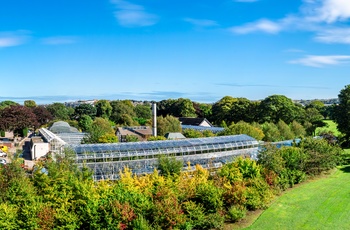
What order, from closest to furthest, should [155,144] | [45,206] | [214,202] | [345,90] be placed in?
[45,206] → [214,202] → [155,144] → [345,90]

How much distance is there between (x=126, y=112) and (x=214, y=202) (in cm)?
8227

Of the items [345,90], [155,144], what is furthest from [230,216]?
[345,90]

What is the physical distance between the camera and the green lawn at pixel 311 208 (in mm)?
20594

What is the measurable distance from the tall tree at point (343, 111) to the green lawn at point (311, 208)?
13.8m

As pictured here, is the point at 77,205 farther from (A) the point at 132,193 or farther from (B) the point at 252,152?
(B) the point at 252,152

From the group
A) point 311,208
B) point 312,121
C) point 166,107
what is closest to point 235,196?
point 311,208

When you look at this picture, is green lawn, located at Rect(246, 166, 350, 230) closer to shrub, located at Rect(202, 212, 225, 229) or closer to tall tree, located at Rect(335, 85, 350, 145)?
shrub, located at Rect(202, 212, 225, 229)

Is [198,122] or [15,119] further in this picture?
[198,122]

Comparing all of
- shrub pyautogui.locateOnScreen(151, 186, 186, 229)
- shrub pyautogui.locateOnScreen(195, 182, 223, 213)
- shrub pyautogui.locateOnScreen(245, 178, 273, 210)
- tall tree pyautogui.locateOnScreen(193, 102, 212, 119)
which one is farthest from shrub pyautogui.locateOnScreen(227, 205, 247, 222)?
tall tree pyautogui.locateOnScreen(193, 102, 212, 119)

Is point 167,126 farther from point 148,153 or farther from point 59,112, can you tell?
point 59,112

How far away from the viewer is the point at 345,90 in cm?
4250

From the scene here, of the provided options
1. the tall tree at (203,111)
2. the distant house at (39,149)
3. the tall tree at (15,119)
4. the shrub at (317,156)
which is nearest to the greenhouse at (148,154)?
the shrub at (317,156)

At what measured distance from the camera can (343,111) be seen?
42094 mm

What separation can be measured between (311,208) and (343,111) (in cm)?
2274
